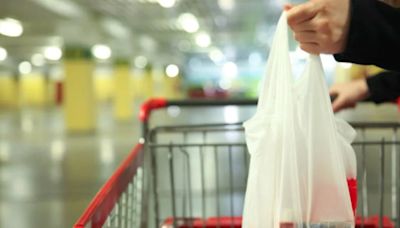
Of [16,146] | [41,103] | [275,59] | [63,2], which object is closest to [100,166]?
[16,146]

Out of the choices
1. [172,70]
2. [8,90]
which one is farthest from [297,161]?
[8,90]

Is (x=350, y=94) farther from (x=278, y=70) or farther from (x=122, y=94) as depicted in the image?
(x=122, y=94)

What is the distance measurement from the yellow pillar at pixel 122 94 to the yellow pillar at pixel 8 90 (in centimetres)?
1861

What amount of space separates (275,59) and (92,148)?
35.0 ft

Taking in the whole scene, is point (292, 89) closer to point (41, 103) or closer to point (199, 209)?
point (199, 209)

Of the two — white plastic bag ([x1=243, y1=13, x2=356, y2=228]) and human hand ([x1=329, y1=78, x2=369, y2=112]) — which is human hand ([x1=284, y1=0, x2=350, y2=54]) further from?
human hand ([x1=329, y1=78, x2=369, y2=112])

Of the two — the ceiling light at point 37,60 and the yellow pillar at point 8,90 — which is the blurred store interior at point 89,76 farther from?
the yellow pillar at point 8,90

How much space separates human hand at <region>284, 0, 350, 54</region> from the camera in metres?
1.00

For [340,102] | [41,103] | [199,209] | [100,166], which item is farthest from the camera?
[41,103]

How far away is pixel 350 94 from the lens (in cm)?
216

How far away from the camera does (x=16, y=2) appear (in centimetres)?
1157

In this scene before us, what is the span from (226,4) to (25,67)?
3281 centimetres

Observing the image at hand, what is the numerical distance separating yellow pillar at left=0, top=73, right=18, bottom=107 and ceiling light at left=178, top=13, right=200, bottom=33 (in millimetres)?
24462

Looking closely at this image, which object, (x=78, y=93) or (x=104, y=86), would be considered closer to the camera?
(x=78, y=93)
